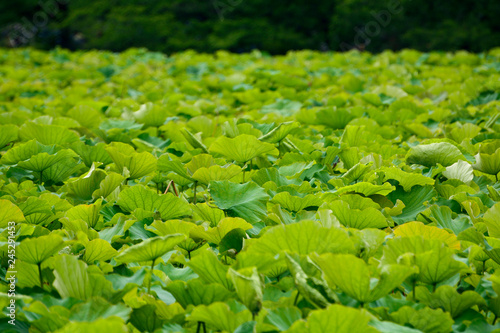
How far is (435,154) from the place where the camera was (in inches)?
51.9

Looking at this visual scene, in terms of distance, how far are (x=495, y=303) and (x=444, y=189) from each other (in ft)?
1.68

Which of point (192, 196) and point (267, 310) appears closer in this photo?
point (267, 310)

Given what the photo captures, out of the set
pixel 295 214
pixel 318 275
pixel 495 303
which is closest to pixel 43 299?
pixel 318 275

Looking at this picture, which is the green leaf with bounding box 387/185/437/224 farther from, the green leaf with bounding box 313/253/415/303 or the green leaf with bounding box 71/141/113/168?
the green leaf with bounding box 71/141/113/168

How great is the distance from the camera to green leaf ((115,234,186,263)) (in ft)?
2.57

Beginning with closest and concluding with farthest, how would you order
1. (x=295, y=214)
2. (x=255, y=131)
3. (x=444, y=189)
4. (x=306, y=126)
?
(x=295, y=214) < (x=444, y=189) < (x=255, y=131) < (x=306, y=126)

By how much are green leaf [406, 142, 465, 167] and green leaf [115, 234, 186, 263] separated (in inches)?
31.2

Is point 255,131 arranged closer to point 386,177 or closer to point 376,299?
point 386,177

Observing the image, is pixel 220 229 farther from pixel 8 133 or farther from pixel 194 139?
pixel 8 133

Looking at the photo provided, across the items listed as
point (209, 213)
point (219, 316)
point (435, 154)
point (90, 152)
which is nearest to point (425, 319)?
point (219, 316)

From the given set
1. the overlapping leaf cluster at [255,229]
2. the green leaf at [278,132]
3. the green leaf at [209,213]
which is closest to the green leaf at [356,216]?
the overlapping leaf cluster at [255,229]

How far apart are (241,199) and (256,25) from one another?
9.83 metres

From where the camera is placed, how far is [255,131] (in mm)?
1487

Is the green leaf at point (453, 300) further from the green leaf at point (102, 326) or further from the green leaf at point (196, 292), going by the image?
the green leaf at point (102, 326)
